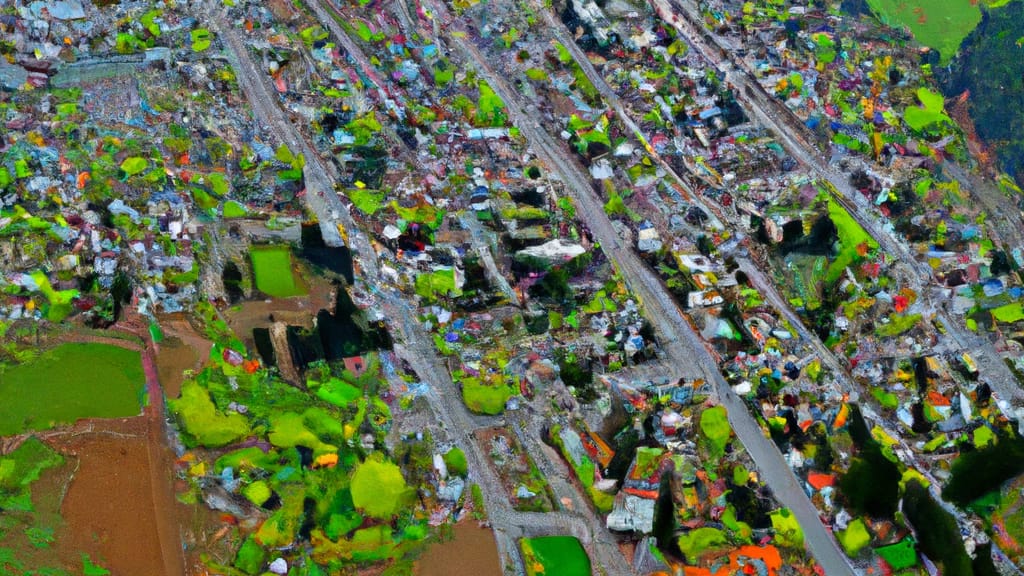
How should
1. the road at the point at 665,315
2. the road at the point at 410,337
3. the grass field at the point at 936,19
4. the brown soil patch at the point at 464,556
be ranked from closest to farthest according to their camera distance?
the brown soil patch at the point at 464,556 → the road at the point at 410,337 → the road at the point at 665,315 → the grass field at the point at 936,19

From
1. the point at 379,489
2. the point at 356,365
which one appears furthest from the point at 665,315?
the point at 379,489

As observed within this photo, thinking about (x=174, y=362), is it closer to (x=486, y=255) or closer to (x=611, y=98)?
(x=486, y=255)

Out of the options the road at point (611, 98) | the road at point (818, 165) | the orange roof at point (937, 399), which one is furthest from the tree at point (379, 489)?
the road at point (818, 165)

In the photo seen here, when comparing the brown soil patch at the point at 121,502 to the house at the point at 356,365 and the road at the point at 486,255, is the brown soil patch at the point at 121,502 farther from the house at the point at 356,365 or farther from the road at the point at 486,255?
the road at the point at 486,255

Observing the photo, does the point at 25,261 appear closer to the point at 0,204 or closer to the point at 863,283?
the point at 0,204

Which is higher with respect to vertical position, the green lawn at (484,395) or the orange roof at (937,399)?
the green lawn at (484,395)

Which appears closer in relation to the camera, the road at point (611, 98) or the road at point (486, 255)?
the road at point (486, 255)

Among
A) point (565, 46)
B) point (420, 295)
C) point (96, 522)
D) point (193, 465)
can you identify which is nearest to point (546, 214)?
point (420, 295)
